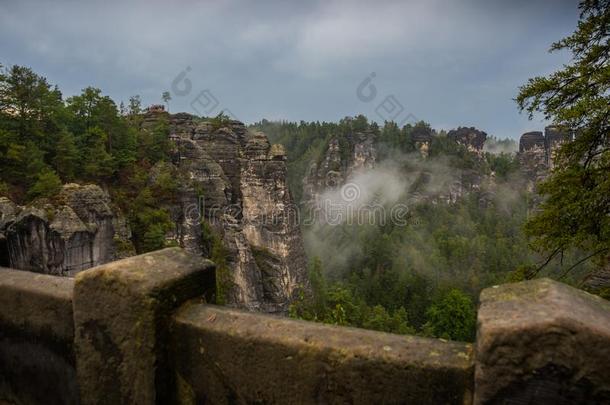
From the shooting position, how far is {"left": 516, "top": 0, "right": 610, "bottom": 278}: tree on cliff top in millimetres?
6445

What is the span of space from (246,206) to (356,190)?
302 ft

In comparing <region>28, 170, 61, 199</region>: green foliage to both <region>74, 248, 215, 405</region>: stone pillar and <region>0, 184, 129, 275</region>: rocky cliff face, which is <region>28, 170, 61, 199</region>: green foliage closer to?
<region>0, 184, 129, 275</region>: rocky cliff face

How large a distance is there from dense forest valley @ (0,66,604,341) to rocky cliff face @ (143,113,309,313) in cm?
51

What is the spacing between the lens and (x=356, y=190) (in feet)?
426

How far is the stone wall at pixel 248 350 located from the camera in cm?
139

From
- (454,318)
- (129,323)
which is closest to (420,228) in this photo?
(454,318)

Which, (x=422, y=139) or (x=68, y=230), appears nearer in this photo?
(x=68, y=230)

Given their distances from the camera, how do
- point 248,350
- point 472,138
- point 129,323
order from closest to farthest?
point 248,350
point 129,323
point 472,138

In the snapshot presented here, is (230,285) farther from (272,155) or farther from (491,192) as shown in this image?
(491,192)

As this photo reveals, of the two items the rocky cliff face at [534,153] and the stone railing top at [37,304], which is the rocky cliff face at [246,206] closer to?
the stone railing top at [37,304]

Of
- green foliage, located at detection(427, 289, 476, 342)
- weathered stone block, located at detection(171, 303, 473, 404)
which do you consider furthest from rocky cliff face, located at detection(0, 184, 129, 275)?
green foliage, located at detection(427, 289, 476, 342)

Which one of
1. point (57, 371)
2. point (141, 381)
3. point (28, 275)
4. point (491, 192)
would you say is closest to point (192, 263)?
point (141, 381)

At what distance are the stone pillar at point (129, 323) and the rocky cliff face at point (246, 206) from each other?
113ft

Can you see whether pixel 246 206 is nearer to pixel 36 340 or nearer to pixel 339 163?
pixel 36 340
